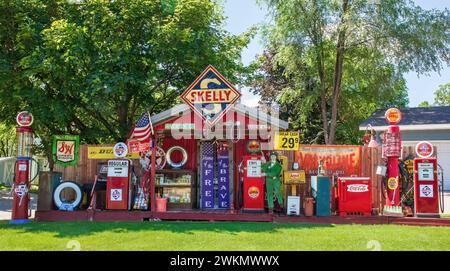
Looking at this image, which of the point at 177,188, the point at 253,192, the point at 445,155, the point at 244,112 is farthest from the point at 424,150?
the point at 445,155

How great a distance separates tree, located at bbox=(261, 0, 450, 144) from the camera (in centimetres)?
2081

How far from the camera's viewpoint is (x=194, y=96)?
1148 cm

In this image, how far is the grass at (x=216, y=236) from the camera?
796 centimetres

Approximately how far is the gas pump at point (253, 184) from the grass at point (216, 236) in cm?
88

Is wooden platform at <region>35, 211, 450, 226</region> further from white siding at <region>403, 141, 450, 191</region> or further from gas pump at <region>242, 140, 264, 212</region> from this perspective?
white siding at <region>403, 141, 450, 191</region>

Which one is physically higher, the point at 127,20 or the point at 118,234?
the point at 127,20

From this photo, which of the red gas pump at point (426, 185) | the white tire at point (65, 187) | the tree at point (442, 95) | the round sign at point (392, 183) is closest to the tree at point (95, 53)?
the white tire at point (65, 187)

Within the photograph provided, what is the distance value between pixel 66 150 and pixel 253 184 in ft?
16.8

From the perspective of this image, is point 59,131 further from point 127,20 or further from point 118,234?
point 118,234

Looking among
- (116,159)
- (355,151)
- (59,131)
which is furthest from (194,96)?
(59,131)

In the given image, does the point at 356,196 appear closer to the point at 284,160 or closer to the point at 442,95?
the point at 284,160
